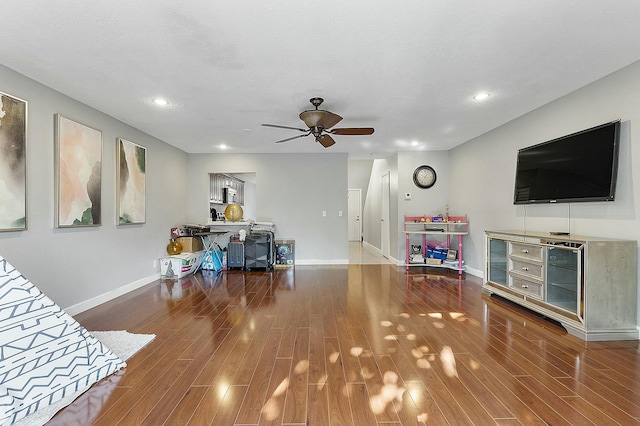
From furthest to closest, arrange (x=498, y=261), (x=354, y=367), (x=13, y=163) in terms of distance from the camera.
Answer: (x=498, y=261), (x=13, y=163), (x=354, y=367)

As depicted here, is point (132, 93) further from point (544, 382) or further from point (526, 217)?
point (526, 217)

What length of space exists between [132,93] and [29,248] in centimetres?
184

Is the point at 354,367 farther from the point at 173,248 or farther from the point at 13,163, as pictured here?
the point at 173,248

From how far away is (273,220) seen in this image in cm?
646

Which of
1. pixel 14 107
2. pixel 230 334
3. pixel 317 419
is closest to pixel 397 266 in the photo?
pixel 230 334

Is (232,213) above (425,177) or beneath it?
beneath

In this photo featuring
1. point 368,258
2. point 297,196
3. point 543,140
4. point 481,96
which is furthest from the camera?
point 368,258

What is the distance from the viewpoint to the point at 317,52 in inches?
95.6

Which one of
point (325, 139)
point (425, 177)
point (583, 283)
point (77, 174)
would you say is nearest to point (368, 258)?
point (425, 177)

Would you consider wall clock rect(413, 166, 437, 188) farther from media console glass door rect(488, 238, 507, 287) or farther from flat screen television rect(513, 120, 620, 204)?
media console glass door rect(488, 238, 507, 287)

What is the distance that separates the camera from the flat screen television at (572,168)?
2811mm

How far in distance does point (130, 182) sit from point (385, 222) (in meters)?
5.40

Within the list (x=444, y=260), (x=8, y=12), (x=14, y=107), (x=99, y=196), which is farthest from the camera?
(x=444, y=260)

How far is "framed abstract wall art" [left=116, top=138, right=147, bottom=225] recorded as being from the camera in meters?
4.09
